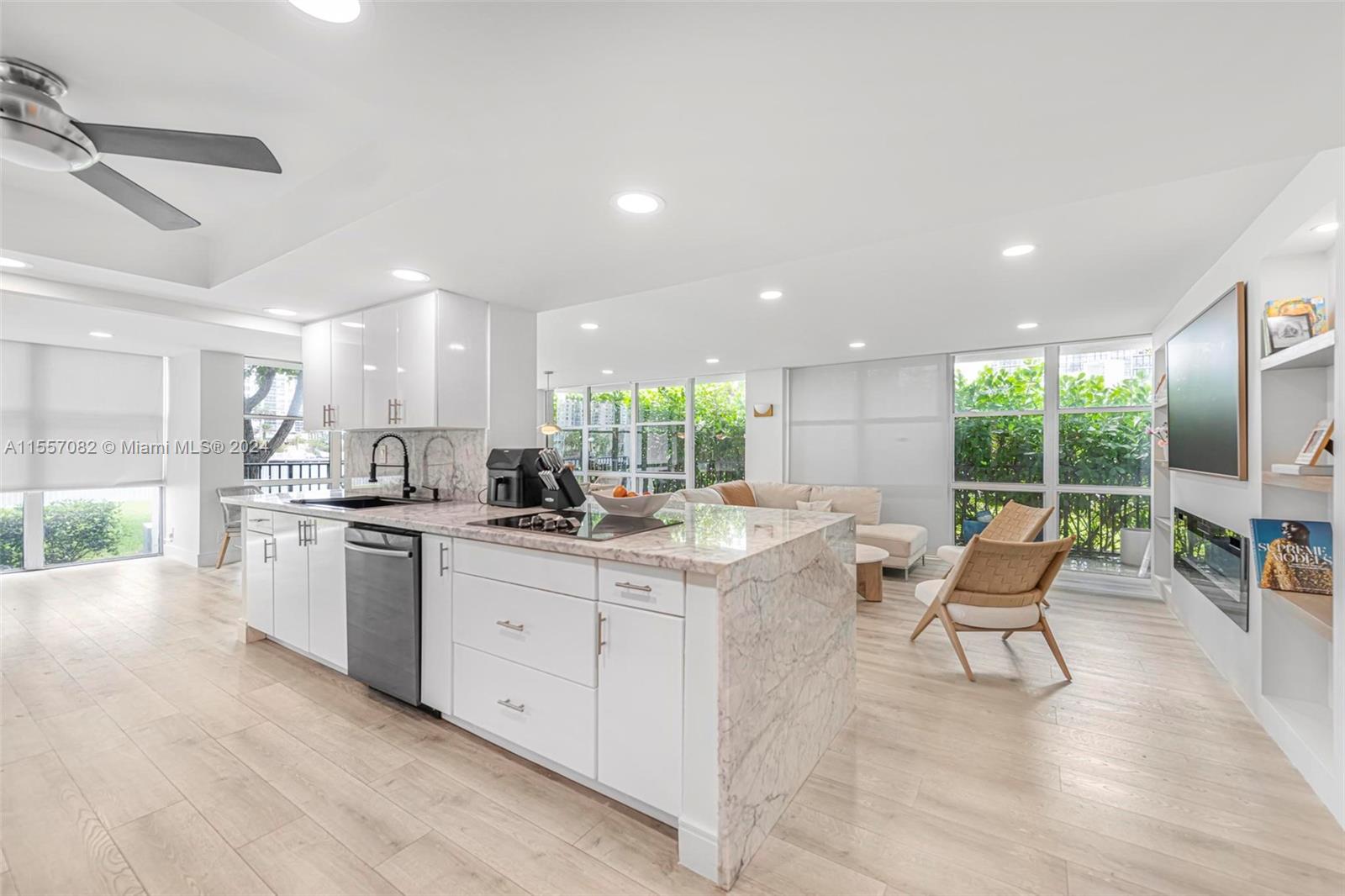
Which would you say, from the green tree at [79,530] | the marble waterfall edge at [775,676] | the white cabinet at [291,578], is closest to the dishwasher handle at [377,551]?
the white cabinet at [291,578]

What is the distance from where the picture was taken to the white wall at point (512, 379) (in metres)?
3.37

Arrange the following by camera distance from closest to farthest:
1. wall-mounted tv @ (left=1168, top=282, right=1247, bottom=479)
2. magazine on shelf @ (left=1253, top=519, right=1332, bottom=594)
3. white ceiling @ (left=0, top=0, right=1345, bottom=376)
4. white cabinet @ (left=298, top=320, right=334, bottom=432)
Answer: white ceiling @ (left=0, top=0, right=1345, bottom=376) < magazine on shelf @ (left=1253, top=519, right=1332, bottom=594) < wall-mounted tv @ (left=1168, top=282, right=1247, bottom=479) < white cabinet @ (left=298, top=320, right=334, bottom=432)

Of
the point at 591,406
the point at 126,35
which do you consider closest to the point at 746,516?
the point at 126,35

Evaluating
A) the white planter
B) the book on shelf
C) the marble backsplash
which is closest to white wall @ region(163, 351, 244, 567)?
the marble backsplash

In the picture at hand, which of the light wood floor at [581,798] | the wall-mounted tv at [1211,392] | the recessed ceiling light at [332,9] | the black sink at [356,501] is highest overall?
the recessed ceiling light at [332,9]

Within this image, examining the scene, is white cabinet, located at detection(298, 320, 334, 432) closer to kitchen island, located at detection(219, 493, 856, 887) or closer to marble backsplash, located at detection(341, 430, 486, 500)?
marble backsplash, located at detection(341, 430, 486, 500)

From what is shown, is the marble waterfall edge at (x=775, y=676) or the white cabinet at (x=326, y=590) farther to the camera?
the white cabinet at (x=326, y=590)

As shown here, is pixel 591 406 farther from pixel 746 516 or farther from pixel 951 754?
pixel 951 754

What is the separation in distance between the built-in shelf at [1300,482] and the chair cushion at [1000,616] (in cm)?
118

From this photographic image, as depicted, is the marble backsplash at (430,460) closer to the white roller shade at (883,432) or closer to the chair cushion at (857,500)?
the chair cushion at (857,500)

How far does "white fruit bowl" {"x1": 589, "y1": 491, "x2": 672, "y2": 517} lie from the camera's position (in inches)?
92.6

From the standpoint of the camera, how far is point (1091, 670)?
10.4ft

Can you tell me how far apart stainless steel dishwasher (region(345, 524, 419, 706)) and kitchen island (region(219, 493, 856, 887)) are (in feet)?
0.18

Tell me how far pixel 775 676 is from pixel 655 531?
661mm
